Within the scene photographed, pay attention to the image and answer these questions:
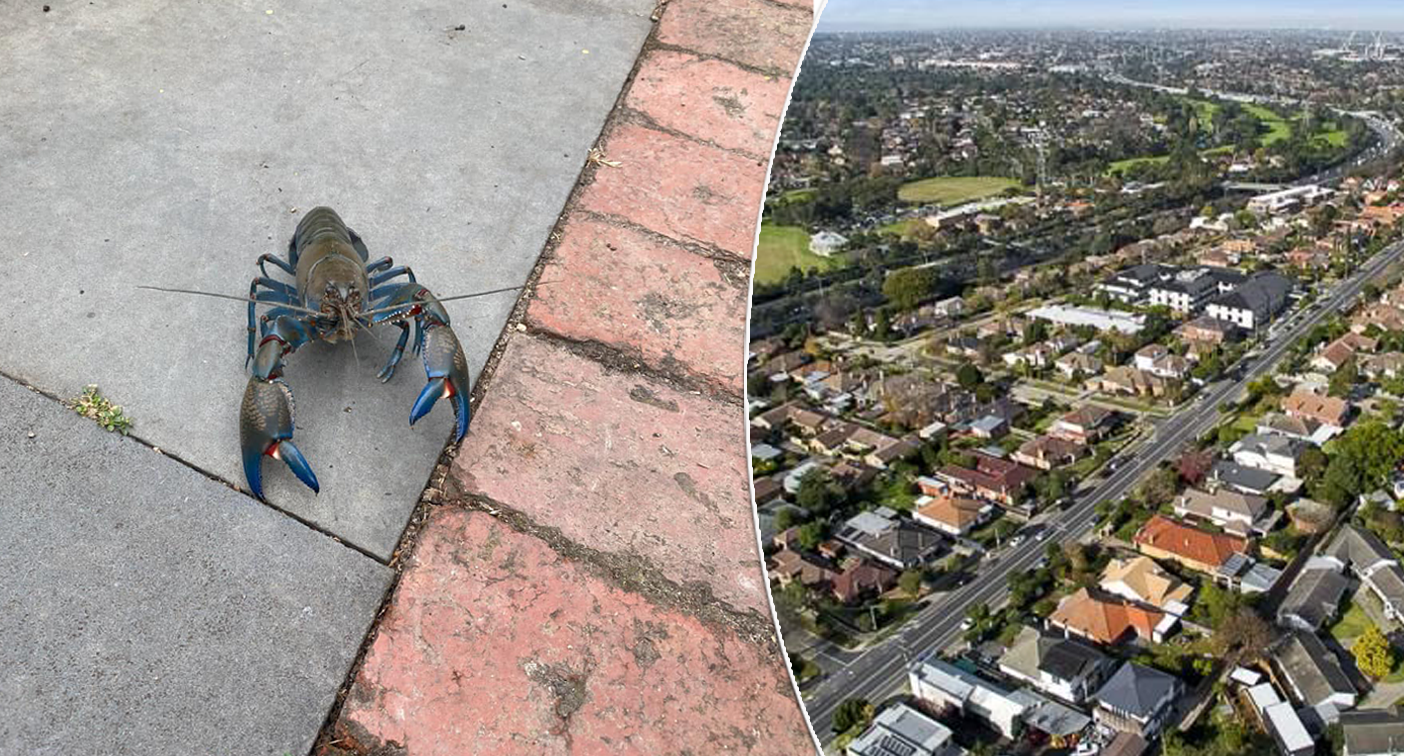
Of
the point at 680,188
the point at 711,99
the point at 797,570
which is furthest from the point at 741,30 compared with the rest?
the point at 797,570

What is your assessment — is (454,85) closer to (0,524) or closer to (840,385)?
(0,524)

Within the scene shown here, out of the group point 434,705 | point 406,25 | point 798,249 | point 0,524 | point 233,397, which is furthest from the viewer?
point 406,25

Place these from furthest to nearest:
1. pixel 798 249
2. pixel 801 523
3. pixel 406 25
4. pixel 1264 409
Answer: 1. pixel 406 25
2. pixel 798 249
3. pixel 801 523
4. pixel 1264 409

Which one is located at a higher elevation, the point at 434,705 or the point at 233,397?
the point at 233,397

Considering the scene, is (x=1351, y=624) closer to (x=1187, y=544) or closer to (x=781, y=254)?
(x=1187, y=544)

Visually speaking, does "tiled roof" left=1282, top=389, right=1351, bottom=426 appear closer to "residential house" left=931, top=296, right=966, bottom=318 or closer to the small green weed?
"residential house" left=931, top=296, right=966, bottom=318

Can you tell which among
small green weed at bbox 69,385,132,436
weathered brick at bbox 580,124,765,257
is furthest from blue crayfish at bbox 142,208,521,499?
weathered brick at bbox 580,124,765,257

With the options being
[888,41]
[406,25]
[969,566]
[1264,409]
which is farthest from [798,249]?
[406,25]
